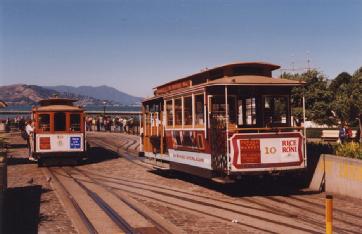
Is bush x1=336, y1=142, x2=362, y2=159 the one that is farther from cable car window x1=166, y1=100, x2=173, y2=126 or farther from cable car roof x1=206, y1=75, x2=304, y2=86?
cable car window x1=166, y1=100, x2=173, y2=126

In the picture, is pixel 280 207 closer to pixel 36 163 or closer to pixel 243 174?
pixel 243 174

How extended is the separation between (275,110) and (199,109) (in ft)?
7.54

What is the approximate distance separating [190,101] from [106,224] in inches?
242

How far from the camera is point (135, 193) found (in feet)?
45.1

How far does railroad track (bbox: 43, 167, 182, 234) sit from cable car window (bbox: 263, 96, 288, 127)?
190 inches

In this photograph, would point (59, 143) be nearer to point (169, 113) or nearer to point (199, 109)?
point (169, 113)


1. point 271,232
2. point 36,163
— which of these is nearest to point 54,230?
point 271,232

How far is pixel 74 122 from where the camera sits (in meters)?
22.3

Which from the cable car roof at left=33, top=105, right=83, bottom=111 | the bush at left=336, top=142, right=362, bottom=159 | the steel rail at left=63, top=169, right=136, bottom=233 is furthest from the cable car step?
the cable car roof at left=33, top=105, right=83, bottom=111

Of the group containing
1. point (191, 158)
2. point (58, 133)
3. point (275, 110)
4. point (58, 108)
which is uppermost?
point (58, 108)

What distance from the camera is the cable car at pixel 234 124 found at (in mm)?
12797

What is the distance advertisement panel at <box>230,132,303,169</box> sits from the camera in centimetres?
1263

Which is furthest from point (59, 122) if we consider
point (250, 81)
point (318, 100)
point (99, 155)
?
point (318, 100)

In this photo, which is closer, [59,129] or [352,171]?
[352,171]
